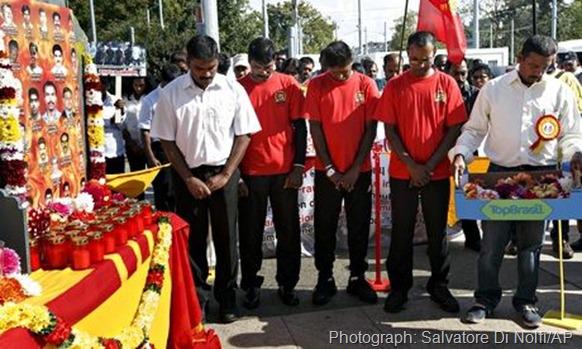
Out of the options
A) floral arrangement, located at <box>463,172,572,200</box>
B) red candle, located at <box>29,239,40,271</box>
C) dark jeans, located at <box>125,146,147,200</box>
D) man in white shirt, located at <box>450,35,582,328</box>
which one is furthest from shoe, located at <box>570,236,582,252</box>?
red candle, located at <box>29,239,40,271</box>

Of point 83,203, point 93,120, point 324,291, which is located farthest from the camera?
point 324,291

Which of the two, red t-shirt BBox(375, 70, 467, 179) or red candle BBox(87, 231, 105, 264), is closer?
red candle BBox(87, 231, 105, 264)

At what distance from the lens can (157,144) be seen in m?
6.14

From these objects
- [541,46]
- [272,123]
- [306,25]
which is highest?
[306,25]

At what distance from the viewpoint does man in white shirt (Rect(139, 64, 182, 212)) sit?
226 inches

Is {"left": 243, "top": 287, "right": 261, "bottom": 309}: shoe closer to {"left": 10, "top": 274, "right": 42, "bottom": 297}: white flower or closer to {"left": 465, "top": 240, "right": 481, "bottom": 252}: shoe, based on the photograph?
{"left": 10, "top": 274, "right": 42, "bottom": 297}: white flower

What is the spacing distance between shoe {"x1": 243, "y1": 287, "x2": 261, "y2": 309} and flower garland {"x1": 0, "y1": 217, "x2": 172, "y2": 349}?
118 centimetres

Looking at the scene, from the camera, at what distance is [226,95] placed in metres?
4.04

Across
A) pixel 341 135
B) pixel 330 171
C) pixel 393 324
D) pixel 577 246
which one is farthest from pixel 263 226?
pixel 577 246

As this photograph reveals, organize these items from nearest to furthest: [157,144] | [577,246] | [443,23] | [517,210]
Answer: [517,210], [443,23], [577,246], [157,144]

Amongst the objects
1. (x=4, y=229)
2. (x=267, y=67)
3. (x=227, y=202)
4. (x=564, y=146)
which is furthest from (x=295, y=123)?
(x=4, y=229)

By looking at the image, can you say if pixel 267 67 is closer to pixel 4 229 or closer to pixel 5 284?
pixel 4 229

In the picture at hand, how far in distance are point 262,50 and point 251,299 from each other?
1.73 m

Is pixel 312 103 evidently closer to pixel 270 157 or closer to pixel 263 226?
pixel 270 157
